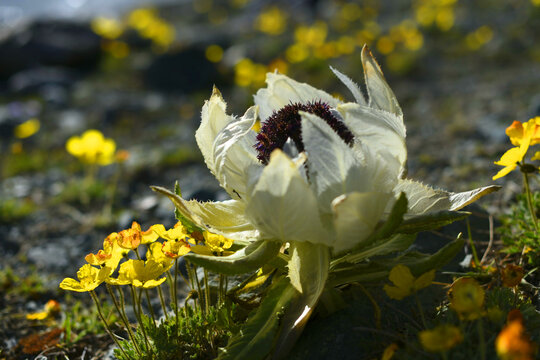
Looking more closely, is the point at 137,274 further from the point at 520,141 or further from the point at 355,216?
the point at 520,141

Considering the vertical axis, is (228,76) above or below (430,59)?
→ above

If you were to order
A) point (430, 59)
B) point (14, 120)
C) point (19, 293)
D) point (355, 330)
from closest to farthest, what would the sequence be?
point (355, 330)
point (19, 293)
point (14, 120)
point (430, 59)

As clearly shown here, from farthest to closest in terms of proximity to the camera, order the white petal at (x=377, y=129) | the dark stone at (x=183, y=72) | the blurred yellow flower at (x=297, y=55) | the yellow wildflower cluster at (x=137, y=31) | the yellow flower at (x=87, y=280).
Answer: the yellow wildflower cluster at (x=137, y=31) → the dark stone at (x=183, y=72) → the blurred yellow flower at (x=297, y=55) → the yellow flower at (x=87, y=280) → the white petal at (x=377, y=129)

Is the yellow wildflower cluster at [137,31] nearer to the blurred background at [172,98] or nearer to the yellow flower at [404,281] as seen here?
the blurred background at [172,98]

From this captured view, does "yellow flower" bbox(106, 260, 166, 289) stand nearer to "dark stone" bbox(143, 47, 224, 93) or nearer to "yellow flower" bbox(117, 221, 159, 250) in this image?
"yellow flower" bbox(117, 221, 159, 250)

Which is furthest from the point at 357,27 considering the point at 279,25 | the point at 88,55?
the point at 88,55

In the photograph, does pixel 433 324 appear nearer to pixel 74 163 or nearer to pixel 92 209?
pixel 92 209

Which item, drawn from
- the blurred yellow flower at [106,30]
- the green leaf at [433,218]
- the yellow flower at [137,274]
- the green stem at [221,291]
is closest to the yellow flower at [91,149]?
the green stem at [221,291]

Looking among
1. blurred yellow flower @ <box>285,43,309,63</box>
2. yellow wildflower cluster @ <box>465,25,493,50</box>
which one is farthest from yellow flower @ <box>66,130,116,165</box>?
yellow wildflower cluster @ <box>465,25,493,50</box>
